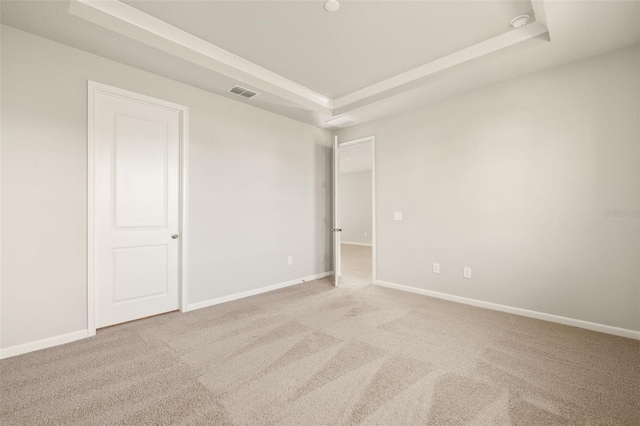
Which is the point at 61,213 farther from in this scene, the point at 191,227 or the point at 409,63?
the point at 409,63

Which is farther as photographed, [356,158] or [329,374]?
[356,158]

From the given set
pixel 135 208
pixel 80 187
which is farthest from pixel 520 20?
pixel 80 187

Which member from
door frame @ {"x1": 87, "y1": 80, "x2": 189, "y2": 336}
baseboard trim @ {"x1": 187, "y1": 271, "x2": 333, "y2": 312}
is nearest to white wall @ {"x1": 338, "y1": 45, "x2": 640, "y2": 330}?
baseboard trim @ {"x1": 187, "y1": 271, "x2": 333, "y2": 312}

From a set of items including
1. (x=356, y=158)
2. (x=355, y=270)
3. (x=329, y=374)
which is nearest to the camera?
(x=329, y=374)

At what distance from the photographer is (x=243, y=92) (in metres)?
3.38

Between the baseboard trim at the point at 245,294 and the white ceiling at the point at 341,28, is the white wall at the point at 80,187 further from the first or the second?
the white ceiling at the point at 341,28

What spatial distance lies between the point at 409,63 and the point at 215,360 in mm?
3439

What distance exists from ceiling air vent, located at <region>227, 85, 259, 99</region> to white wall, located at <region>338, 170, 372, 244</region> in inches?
263

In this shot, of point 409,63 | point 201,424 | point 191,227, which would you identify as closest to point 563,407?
point 201,424

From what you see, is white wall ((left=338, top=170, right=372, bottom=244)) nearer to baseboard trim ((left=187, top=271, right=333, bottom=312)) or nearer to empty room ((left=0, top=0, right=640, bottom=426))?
baseboard trim ((left=187, top=271, right=333, bottom=312))

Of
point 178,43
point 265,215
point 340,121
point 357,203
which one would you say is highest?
point 178,43

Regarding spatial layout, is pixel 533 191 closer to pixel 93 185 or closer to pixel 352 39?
pixel 352 39

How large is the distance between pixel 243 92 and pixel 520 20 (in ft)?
9.17

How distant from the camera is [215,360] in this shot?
2.17 metres
